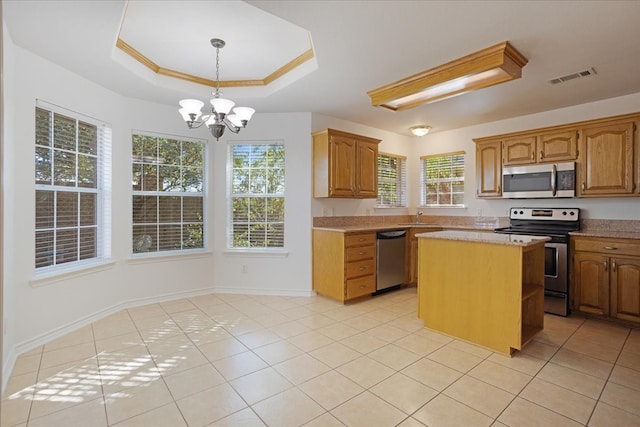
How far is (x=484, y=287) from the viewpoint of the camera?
9.48 feet

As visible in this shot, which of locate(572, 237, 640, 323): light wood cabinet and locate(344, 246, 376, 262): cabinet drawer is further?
locate(344, 246, 376, 262): cabinet drawer

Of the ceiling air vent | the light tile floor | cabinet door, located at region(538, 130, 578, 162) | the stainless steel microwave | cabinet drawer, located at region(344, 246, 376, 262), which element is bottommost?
the light tile floor

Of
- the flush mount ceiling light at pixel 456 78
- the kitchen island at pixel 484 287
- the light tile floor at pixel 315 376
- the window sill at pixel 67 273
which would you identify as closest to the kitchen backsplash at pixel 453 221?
the light tile floor at pixel 315 376

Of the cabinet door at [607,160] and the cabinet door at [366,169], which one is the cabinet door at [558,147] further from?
the cabinet door at [366,169]

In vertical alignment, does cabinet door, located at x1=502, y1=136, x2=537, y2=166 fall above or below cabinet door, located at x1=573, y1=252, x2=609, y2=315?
above

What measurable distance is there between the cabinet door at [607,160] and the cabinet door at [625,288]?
0.81 m

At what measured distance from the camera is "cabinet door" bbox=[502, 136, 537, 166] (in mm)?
4250

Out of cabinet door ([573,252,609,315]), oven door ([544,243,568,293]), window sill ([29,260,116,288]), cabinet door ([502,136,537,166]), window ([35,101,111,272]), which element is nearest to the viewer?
window sill ([29,260,116,288])

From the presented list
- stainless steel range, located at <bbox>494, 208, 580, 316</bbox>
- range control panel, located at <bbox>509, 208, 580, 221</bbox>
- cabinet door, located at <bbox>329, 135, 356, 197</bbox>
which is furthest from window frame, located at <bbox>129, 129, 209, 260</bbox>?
range control panel, located at <bbox>509, 208, 580, 221</bbox>

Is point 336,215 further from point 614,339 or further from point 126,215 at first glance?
point 614,339

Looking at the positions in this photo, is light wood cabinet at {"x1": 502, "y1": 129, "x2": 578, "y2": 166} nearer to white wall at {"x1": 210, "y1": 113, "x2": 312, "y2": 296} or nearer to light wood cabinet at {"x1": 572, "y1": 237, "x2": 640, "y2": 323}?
light wood cabinet at {"x1": 572, "y1": 237, "x2": 640, "y2": 323}

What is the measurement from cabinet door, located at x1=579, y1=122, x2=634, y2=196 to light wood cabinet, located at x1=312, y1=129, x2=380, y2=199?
249 centimetres

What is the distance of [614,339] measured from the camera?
3117 mm

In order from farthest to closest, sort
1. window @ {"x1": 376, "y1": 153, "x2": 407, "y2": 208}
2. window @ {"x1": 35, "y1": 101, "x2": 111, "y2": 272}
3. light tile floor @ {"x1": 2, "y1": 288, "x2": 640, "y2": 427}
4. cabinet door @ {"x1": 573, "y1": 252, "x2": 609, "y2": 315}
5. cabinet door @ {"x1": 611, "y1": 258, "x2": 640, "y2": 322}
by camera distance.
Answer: window @ {"x1": 376, "y1": 153, "x2": 407, "y2": 208} < cabinet door @ {"x1": 573, "y1": 252, "x2": 609, "y2": 315} < cabinet door @ {"x1": 611, "y1": 258, "x2": 640, "y2": 322} < window @ {"x1": 35, "y1": 101, "x2": 111, "y2": 272} < light tile floor @ {"x1": 2, "y1": 288, "x2": 640, "y2": 427}
